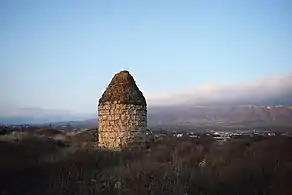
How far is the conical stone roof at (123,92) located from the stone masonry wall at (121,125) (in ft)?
0.87

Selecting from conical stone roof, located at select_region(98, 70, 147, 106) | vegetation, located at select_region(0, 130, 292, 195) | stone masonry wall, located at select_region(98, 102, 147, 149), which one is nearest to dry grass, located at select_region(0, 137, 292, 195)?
vegetation, located at select_region(0, 130, 292, 195)

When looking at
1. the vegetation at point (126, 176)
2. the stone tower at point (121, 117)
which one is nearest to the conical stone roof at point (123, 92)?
the stone tower at point (121, 117)

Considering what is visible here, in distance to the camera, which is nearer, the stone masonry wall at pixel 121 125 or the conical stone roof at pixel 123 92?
the stone masonry wall at pixel 121 125

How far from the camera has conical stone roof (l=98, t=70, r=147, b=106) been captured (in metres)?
20.0

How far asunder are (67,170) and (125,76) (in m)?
8.55

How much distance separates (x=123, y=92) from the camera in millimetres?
20328

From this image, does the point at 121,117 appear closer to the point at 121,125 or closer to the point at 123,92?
the point at 121,125

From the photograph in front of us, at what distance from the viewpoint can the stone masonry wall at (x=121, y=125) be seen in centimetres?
1941

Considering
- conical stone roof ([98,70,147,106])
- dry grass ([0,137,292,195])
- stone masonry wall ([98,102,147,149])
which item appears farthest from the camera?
conical stone roof ([98,70,147,106])

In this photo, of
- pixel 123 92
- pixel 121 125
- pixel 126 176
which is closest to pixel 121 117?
pixel 121 125

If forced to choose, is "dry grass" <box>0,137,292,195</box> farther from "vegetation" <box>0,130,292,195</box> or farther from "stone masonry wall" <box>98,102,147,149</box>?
"stone masonry wall" <box>98,102,147,149</box>

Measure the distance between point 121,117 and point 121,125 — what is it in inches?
14.8

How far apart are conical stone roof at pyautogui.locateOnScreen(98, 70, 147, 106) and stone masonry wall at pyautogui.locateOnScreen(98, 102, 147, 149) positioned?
0.87 feet

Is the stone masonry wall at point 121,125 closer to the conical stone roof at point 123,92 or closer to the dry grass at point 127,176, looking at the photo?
the conical stone roof at point 123,92
